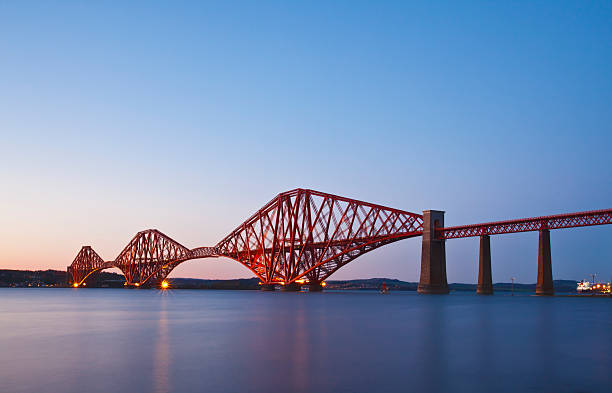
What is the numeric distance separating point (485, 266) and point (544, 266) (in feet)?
37.8

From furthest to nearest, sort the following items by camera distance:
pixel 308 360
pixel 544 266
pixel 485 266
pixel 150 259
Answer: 1. pixel 150 259
2. pixel 485 266
3. pixel 544 266
4. pixel 308 360

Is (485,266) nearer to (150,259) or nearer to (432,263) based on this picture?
(432,263)

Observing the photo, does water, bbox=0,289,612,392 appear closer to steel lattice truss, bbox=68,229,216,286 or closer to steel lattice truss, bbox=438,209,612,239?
steel lattice truss, bbox=438,209,612,239

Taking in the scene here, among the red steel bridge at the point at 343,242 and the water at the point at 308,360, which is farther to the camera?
the red steel bridge at the point at 343,242

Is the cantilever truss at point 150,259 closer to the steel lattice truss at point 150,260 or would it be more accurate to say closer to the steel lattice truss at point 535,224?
the steel lattice truss at point 150,260

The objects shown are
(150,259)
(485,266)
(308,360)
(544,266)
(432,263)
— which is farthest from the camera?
(150,259)

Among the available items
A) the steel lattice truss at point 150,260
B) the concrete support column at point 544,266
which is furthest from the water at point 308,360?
the steel lattice truss at point 150,260

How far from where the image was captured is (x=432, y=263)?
77.8 m

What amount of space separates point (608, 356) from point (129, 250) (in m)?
173

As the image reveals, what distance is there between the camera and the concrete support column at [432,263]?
77.5 m

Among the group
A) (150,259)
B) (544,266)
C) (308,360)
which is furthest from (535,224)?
(150,259)

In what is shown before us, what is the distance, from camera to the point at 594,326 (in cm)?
2981

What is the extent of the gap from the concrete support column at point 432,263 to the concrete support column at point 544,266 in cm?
1311

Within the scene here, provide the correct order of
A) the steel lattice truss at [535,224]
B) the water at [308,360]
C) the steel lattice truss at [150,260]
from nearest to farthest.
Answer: the water at [308,360]
the steel lattice truss at [535,224]
the steel lattice truss at [150,260]
